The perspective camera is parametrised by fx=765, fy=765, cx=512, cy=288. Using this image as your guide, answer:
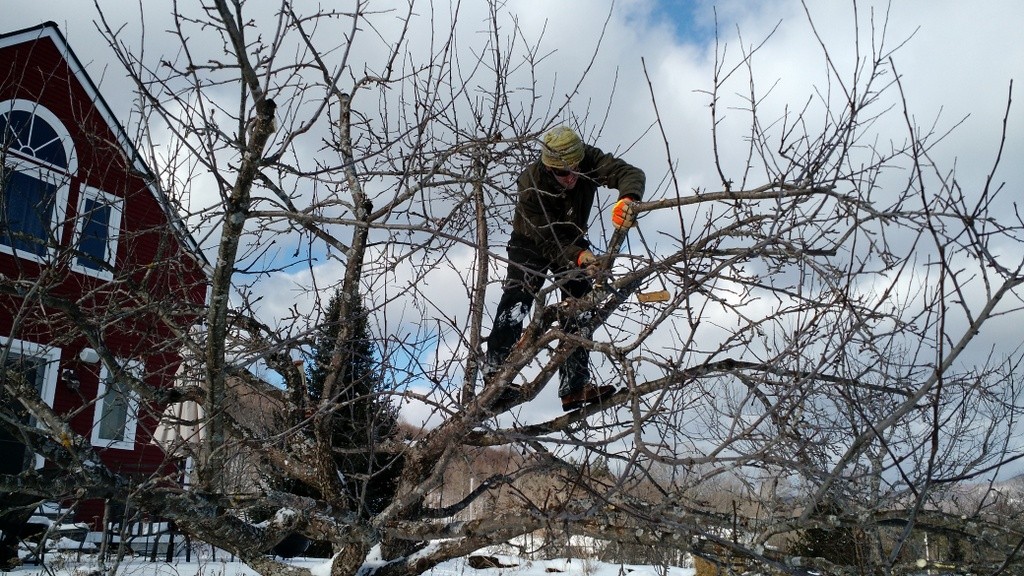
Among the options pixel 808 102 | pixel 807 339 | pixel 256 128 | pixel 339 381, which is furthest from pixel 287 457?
pixel 808 102

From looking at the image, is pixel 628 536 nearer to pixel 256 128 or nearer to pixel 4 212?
pixel 256 128

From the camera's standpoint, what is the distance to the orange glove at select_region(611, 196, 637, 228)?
3.31 meters

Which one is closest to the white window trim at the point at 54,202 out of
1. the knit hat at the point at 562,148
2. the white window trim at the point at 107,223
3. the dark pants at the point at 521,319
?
the white window trim at the point at 107,223

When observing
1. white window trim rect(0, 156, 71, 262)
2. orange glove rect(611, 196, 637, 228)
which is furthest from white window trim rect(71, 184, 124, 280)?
orange glove rect(611, 196, 637, 228)

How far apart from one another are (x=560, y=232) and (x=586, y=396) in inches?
38.4

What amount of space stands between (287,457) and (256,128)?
2775 millimetres

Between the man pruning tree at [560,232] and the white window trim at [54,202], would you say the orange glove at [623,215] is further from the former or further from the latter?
the white window trim at [54,202]

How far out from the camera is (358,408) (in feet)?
20.8

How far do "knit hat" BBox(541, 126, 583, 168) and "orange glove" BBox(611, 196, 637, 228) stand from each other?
63 cm

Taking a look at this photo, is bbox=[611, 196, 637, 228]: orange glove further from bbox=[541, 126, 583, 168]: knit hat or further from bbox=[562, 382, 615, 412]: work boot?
bbox=[562, 382, 615, 412]: work boot

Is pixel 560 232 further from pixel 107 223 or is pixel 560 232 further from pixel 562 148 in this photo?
pixel 107 223

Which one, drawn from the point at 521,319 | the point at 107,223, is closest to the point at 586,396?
the point at 521,319

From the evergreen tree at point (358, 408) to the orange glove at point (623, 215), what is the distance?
1.30 metres

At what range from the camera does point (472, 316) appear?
4.11 m
